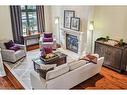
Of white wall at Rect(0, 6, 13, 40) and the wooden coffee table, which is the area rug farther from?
white wall at Rect(0, 6, 13, 40)

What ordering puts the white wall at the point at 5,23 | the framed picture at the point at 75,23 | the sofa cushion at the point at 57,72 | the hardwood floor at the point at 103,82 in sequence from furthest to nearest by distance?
the white wall at the point at 5,23, the framed picture at the point at 75,23, the hardwood floor at the point at 103,82, the sofa cushion at the point at 57,72

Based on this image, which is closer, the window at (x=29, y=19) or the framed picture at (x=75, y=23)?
the framed picture at (x=75, y=23)

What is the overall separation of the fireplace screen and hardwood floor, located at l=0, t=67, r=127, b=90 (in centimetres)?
226

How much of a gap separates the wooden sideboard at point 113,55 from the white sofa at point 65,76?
0.92 m

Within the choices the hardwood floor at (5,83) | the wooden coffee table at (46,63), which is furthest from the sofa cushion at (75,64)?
the hardwood floor at (5,83)

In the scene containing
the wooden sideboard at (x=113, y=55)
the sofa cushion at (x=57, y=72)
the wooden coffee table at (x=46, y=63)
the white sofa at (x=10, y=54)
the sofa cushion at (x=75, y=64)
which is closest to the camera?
the sofa cushion at (x=57, y=72)

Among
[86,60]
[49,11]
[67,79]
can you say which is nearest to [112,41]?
[86,60]

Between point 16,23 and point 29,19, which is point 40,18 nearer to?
point 29,19

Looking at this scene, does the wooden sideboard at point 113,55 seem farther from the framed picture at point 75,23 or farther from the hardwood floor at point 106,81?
the framed picture at point 75,23

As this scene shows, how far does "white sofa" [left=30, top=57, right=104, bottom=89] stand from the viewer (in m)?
3.83

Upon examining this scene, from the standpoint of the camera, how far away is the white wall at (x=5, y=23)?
283 inches

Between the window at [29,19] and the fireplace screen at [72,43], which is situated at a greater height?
the window at [29,19]

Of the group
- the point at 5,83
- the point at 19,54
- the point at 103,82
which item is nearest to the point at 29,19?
the point at 19,54

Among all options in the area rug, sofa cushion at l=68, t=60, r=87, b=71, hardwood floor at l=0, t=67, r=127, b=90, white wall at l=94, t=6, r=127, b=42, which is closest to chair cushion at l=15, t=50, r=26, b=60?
the area rug
